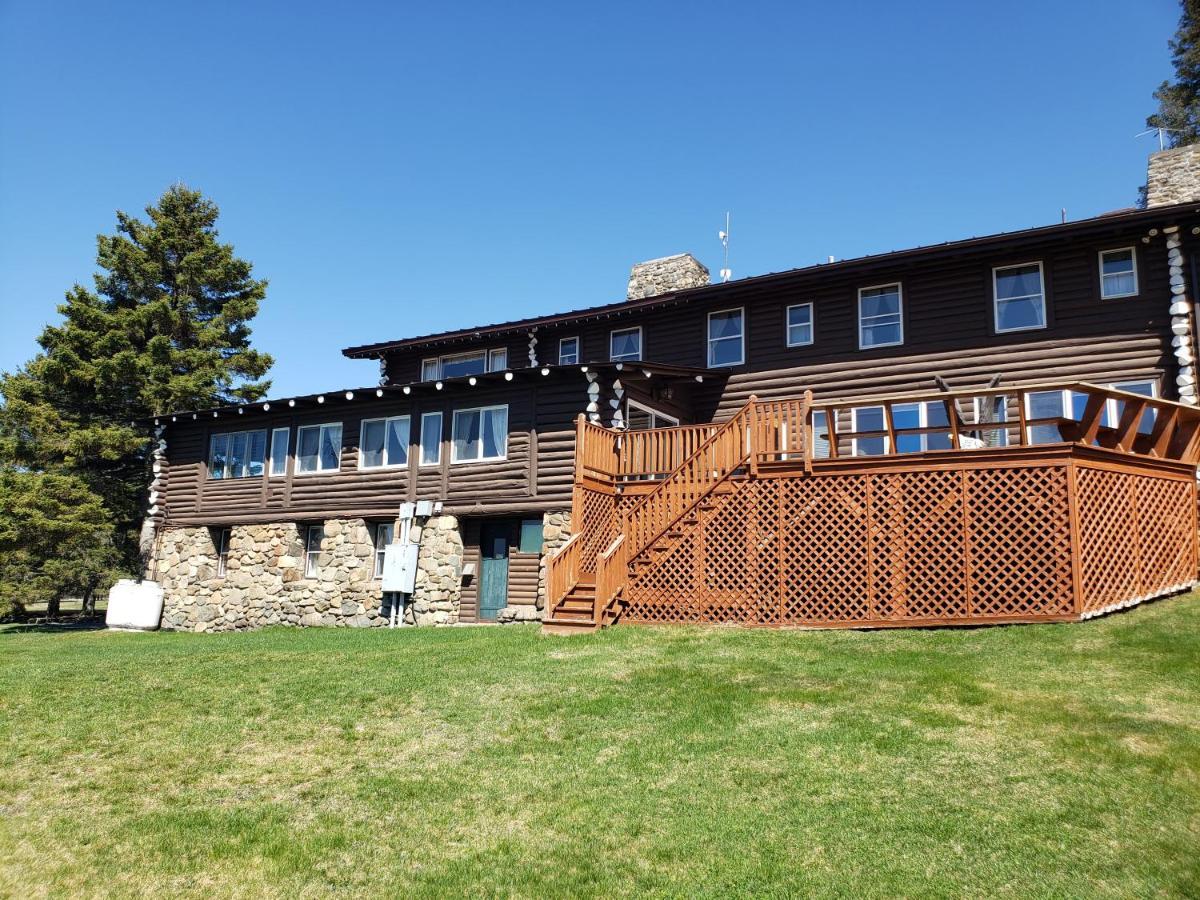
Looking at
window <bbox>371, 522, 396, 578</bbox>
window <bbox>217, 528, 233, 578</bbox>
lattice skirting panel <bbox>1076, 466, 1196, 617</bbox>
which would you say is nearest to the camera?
lattice skirting panel <bbox>1076, 466, 1196, 617</bbox>

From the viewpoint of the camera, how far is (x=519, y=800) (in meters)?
6.90

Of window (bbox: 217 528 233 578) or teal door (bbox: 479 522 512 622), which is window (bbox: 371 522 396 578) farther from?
window (bbox: 217 528 233 578)

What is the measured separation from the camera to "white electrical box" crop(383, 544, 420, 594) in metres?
21.2

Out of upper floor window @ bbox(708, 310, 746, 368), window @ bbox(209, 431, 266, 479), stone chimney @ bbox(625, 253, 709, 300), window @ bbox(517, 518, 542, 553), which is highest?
stone chimney @ bbox(625, 253, 709, 300)

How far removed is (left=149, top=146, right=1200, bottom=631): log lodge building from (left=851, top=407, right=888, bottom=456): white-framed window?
0.17 ft

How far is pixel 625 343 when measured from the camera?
893 inches

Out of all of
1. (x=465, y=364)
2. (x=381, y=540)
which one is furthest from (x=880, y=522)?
(x=465, y=364)

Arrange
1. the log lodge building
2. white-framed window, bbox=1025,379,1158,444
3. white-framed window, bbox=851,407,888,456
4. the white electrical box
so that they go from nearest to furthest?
the log lodge building
white-framed window, bbox=1025,379,1158,444
white-framed window, bbox=851,407,888,456
the white electrical box

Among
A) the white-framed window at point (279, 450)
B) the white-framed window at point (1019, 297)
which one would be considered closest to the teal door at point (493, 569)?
the white-framed window at point (279, 450)

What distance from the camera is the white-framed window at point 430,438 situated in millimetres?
21812

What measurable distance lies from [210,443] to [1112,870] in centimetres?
2492

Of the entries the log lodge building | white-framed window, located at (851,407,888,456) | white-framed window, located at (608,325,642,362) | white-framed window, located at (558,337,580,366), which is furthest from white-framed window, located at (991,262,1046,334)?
white-framed window, located at (558,337,580,366)

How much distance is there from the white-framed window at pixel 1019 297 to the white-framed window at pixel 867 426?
9.26ft

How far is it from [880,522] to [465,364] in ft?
49.1
